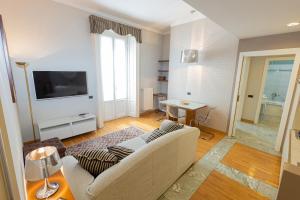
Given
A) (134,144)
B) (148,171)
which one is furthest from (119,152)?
(134,144)

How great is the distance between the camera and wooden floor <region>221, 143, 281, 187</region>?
2281 millimetres

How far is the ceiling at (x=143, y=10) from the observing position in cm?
313

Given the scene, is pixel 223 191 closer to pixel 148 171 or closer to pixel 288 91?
A: pixel 148 171

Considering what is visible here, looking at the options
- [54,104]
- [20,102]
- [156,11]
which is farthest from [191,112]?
[20,102]

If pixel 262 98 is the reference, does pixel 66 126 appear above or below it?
below

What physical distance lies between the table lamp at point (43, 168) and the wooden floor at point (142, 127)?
1957 millimetres

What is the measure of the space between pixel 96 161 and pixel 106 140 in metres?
2.00

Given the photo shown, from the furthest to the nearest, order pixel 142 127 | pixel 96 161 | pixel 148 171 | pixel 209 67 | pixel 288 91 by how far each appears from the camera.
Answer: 1. pixel 142 127
2. pixel 209 67
3. pixel 288 91
4. pixel 148 171
5. pixel 96 161

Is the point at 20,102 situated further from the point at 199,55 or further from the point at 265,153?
the point at 265,153

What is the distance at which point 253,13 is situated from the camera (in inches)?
74.3

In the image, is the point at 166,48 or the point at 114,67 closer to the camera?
the point at 114,67

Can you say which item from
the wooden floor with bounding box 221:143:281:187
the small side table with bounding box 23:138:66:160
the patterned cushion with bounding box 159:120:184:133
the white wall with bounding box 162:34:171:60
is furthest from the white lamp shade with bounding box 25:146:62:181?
the white wall with bounding box 162:34:171:60

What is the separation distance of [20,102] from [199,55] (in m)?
4.43

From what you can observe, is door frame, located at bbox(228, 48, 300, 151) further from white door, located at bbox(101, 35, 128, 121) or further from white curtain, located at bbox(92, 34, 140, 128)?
white door, located at bbox(101, 35, 128, 121)
